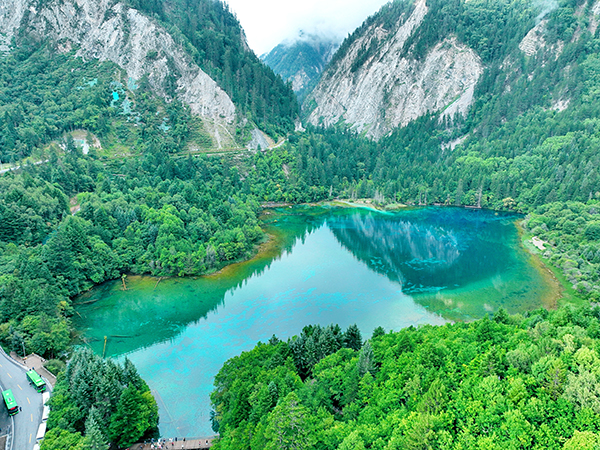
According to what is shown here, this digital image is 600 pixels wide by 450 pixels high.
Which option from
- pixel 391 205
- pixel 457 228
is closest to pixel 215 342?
pixel 457 228

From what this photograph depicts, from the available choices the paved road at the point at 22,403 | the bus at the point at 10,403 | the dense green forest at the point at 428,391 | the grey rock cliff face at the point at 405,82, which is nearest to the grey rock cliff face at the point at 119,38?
the grey rock cliff face at the point at 405,82

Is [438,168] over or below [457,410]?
over

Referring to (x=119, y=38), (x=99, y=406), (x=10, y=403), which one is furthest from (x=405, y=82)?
(x=10, y=403)

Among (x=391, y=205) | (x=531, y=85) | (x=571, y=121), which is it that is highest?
(x=531, y=85)

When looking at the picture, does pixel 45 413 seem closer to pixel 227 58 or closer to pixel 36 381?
pixel 36 381

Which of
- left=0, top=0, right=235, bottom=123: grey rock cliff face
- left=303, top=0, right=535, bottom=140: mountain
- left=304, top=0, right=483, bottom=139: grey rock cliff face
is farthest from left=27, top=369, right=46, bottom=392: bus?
left=304, top=0, right=483, bottom=139: grey rock cliff face

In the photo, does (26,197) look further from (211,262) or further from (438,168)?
(438,168)

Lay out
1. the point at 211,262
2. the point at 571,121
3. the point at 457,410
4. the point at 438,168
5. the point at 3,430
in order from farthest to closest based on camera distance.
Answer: the point at 438,168, the point at 571,121, the point at 211,262, the point at 3,430, the point at 457,410
